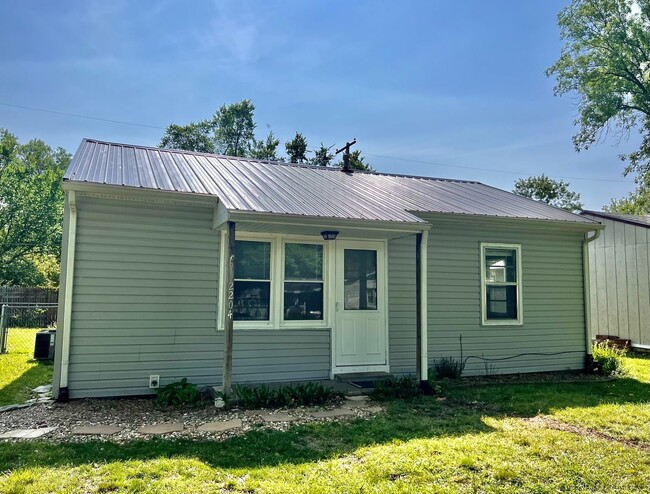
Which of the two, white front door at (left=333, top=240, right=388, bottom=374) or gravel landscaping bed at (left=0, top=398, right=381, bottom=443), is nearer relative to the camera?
gravel landscaping bed at (left=0, top=398, right=381, bottom=443)

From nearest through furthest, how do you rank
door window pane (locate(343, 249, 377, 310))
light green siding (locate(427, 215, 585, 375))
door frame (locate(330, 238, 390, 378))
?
door frame (locate(330, 238, 390, 378)) → door window pane (locate(343, 249, 377, 310)) → light green siding (locate(427, 215, 585, 375))

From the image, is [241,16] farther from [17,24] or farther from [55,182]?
[55,182]

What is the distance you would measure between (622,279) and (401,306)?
7.81 m

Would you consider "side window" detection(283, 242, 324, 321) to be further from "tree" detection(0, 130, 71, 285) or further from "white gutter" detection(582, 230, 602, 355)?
"tree" detection(0, 130, 71, 285)

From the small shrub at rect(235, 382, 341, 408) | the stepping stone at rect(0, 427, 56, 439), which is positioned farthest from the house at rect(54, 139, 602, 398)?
the stepping stone at rect(0, 427, 56, 439)

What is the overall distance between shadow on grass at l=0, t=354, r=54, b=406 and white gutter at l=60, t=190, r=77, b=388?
29.5 inches

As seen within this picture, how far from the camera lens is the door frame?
7.01m

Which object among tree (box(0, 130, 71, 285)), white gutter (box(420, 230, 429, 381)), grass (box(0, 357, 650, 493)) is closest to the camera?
grass (box(0, 357, 650, 493))

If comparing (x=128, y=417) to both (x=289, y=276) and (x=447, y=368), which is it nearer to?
(x=289, y=276)

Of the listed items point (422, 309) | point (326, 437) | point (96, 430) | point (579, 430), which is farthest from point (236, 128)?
point (579, 430)

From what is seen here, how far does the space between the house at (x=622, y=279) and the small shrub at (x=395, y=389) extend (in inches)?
323

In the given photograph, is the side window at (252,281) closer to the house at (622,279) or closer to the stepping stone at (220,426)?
the stepping stone at (220,426)

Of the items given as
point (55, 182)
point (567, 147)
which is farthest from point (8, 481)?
point (55, 182)

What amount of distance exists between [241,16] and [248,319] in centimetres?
644
